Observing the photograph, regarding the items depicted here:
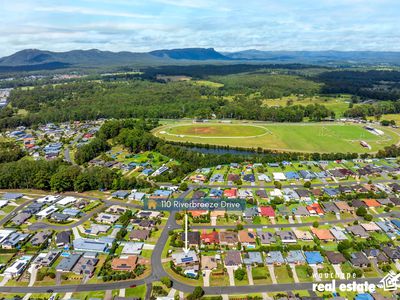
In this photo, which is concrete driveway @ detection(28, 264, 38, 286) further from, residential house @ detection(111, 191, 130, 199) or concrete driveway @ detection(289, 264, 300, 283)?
concrete driveway @ detection(289, 264, 300, 283)

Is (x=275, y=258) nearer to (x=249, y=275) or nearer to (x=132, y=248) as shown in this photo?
(x=249, y=275)

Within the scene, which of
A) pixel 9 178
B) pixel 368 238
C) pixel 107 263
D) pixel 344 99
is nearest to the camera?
pixel 107 263

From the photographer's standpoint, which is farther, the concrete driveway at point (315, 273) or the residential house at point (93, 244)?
the residential house at point (93, 244)

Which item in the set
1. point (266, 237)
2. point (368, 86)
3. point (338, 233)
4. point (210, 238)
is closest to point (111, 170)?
point (210, 238)

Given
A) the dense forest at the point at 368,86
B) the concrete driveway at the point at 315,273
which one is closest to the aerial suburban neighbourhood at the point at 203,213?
the concrete driveway at the point at 315,273

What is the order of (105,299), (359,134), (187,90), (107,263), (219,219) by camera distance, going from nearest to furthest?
1. (105,299)
2. (107,263)
3. (219,219)
4. (359,134)
5. (187,90)

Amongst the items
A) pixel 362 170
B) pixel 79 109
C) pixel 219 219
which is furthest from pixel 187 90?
pixel 219 219

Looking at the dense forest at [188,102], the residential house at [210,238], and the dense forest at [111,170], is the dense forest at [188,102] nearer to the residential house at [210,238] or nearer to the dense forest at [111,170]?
the dense forest at [111,170]

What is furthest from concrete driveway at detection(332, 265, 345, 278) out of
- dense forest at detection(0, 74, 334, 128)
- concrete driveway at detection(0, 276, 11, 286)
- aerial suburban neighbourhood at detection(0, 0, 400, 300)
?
dense forest at detection(0, 74, 334, 128)

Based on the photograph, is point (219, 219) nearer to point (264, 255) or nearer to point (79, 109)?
point (264, 255)
